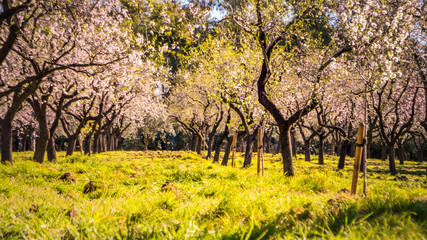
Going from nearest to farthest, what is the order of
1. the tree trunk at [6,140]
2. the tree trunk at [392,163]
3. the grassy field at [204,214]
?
the grassy field at [204,214] → the tree trunk at [6,140] → the tree trunk at [392,163]

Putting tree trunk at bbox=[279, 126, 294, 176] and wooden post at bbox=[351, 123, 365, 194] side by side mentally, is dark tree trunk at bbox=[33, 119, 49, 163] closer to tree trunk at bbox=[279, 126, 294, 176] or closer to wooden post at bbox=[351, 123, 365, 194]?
tree trunk at bbox=[279, 126, 294, 176]

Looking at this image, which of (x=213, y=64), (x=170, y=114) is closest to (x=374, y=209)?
(x=213, y=64)

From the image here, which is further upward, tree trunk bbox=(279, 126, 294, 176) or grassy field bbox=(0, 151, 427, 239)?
tree trunk bbox=(279, 126, 294, 176)

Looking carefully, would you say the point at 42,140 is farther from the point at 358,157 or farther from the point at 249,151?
the point at 358,157

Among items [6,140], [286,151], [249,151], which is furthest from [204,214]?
[6,140]

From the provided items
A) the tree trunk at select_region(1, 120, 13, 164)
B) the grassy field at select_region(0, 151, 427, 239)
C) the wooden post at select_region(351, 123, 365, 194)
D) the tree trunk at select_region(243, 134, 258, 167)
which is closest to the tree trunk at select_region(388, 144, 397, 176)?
the tree trunk at select_region(243, 134, 258, 167)

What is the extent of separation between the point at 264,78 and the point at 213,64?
9871mm

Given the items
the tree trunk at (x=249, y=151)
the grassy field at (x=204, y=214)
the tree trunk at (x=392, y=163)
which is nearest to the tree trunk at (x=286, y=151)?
the grassy field at (x=204, y=214)

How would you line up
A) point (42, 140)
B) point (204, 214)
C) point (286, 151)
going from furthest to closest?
point (42, 140), point (286, 151), point (204, 214)

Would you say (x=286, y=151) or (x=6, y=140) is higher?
(x=6, y=140)

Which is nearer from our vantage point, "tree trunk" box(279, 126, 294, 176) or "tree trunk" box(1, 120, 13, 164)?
"tree trunk" box(279, 126, 294, 176)

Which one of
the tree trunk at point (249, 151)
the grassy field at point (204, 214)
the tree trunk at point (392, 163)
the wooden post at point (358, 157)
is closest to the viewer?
the grassy field at point (204, 214)

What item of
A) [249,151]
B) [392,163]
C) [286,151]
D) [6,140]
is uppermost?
[6,140]

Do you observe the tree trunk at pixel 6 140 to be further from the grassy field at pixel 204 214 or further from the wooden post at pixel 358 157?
the wooden post at pixel 358 157
